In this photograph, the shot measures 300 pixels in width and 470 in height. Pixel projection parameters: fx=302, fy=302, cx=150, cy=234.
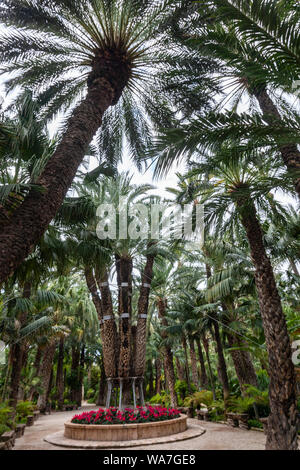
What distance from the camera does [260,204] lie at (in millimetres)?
8023

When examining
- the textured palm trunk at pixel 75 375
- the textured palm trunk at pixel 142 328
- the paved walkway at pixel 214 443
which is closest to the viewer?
the paved walkway at pixel 214 443

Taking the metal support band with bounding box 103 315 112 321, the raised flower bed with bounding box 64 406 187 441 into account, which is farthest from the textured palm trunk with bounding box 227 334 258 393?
the metal support band with bounding box 103 315 112 321

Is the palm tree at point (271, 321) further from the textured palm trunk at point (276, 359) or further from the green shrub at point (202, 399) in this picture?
the green shrub at point (202, 399)

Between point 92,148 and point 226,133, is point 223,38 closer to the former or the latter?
point 226,133

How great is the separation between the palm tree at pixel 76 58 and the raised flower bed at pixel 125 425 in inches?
334

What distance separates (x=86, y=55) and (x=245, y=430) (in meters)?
13.0

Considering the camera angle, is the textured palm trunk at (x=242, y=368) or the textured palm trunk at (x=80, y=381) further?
the textured palm trunk at (x=80, y=381)

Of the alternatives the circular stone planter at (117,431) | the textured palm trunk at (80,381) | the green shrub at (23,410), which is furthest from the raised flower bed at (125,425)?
the textured palm trunk at (80,381)

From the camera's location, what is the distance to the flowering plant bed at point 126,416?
10.3 metres

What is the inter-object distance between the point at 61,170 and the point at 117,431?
883cm

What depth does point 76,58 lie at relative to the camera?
7.36m

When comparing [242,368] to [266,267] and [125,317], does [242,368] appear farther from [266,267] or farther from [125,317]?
[266,267]
